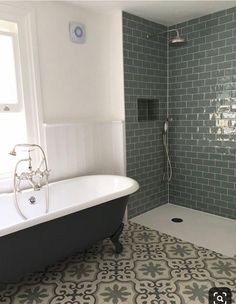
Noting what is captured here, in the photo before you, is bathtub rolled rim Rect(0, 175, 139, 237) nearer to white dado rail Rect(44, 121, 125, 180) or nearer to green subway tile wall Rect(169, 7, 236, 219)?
white dado rail Rect(44, 121, 125, 180)

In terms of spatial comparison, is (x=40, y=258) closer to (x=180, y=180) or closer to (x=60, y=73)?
(x=60, y=73)

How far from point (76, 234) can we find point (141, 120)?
72.8 inches

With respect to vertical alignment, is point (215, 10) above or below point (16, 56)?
above

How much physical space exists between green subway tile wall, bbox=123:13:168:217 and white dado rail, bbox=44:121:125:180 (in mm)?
140

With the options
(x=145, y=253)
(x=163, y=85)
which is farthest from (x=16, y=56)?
(x=145, y=253)

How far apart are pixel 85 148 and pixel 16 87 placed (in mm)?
985

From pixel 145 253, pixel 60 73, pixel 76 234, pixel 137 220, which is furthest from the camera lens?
pixel 137 220

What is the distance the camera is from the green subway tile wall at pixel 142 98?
313 centimetres

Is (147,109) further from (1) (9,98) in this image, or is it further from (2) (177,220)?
(1) (9,98)

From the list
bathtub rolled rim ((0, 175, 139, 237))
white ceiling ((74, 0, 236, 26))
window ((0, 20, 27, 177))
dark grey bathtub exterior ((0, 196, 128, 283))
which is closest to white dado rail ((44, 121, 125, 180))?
window ((0, 20, 27, 177))

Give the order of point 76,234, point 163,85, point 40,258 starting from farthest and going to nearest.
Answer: point 163,85, point 76,234, point 40,258

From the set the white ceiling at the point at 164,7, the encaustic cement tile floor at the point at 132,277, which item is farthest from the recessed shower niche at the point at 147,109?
the encaustic cement tile floor at the point at 132,277

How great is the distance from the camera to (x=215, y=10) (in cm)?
304

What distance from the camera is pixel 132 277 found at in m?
2.11
